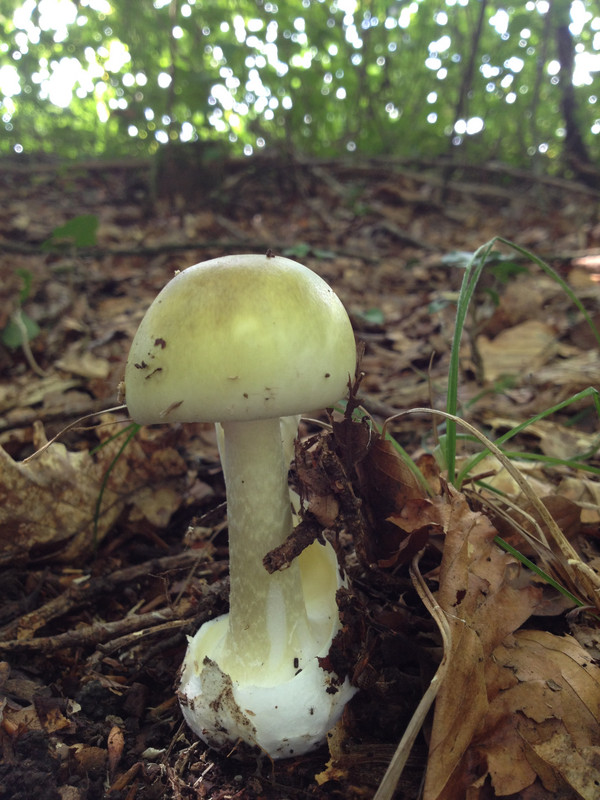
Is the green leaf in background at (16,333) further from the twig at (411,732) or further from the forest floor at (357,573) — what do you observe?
the twig at (411,732)

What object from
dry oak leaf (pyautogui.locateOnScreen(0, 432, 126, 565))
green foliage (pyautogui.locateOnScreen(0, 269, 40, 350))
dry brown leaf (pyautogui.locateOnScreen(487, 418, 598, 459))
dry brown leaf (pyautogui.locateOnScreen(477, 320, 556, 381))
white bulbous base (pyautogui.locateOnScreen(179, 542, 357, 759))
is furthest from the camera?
green foliage (pyautogui.locateOnScreen(0, 269, 40, 350))

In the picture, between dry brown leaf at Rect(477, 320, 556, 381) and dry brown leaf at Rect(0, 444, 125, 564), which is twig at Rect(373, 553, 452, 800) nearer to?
dry brown leaf at Rect(0, 444, 125, 564)

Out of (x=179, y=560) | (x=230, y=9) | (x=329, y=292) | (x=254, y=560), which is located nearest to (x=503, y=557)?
(x=254, y=560)

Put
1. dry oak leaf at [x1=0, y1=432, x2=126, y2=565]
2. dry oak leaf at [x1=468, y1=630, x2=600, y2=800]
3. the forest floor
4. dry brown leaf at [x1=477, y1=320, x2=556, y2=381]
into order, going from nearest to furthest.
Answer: dry oak leaf at [x1=468, y1=630, x2=600, y2=800] → the forest floor → dry oak leaf at [x1=0, y1=432, x2=126, y2=565] → dry brown leaf at [x1=477, y1=320, x2=556, y2=381]

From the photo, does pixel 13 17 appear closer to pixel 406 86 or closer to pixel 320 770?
pixel 406 86

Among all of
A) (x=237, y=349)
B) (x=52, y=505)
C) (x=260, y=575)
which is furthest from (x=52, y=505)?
(x=237, y=349)

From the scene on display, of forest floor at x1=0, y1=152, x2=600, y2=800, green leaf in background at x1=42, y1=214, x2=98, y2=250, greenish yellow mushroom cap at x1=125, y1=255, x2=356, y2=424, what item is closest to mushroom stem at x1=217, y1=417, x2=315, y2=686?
forest floor at x1=0, y1=152, x2=600, y2=800

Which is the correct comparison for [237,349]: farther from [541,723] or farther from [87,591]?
[87,591]

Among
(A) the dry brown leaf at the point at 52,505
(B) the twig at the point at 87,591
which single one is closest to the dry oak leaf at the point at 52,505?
(A) the dry brown leaf at the point at 52,505
